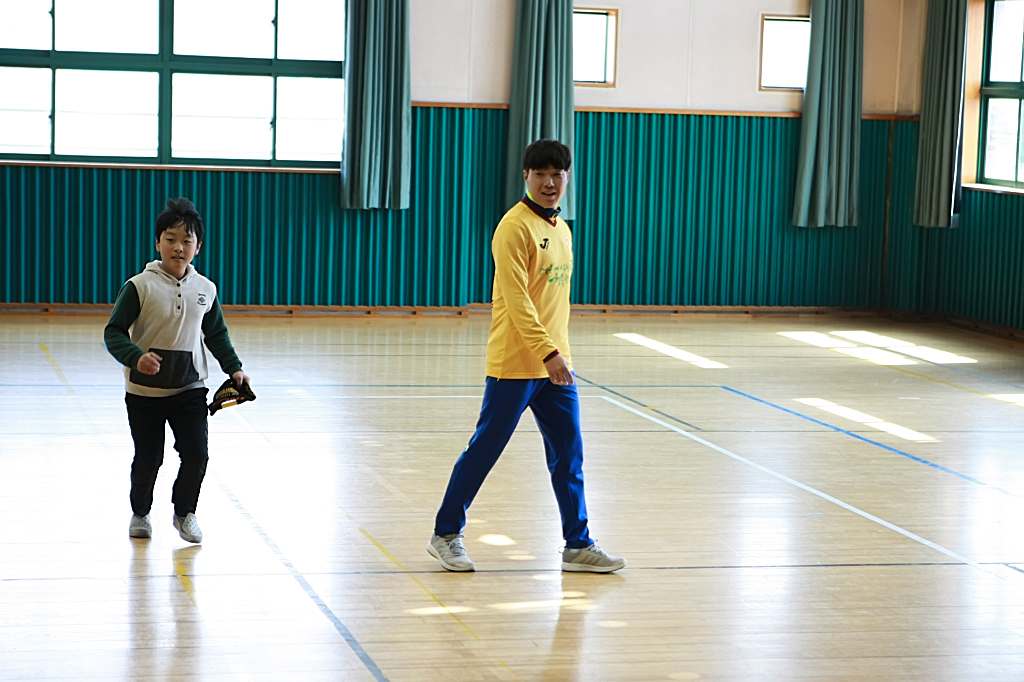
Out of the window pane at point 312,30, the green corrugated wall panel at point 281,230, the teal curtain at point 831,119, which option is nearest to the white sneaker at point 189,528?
the green corrugated wall panel at point 281,230

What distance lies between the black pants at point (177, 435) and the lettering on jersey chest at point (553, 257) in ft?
3.95

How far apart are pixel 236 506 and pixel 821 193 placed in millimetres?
8273

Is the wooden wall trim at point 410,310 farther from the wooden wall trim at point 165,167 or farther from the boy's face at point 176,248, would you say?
the boy's face at point 176,248

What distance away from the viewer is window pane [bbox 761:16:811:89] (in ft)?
40.4

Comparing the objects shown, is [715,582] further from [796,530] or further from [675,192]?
[675,192]

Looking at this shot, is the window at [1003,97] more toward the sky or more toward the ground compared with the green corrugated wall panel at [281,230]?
more toward the sky

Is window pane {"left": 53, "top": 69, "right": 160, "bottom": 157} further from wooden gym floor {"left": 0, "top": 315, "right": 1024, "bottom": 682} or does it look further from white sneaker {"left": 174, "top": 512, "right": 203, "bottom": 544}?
white sneaker {"left": 174, "top": 512, "right": 203, "bottom": 544}

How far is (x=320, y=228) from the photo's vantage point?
38.0ft

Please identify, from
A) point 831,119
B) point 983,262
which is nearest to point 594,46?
point 831,119

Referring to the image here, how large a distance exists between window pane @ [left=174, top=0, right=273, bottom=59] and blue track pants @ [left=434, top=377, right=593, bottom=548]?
25.8ft

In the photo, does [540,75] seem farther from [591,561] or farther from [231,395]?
[591,561]

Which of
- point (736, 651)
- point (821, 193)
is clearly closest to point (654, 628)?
point (736, 651)

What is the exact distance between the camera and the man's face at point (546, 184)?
4.15 metres

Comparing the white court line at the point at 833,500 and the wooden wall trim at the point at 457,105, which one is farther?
the wooden wall trim at the point at 457,105
